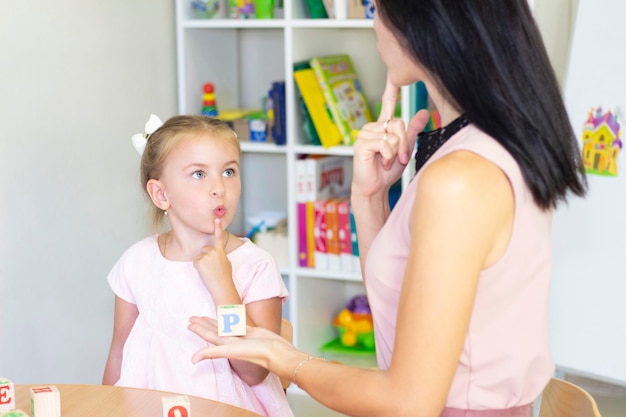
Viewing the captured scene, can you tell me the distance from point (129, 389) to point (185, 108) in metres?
1.96

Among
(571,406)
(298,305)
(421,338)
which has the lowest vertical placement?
(298,305)

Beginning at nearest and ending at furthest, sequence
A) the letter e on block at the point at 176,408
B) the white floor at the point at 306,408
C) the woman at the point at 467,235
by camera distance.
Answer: the woman at the point at 467,235 < the letter e on block at the point at 176,408 < the white floor at the point at 306,408

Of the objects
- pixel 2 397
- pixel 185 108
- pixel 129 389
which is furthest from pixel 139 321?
pixel 185 108

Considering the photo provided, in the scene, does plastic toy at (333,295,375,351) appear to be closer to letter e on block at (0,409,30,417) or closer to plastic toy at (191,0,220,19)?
plastic toy at (191,0,220,19)

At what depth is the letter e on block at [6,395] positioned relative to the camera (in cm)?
150

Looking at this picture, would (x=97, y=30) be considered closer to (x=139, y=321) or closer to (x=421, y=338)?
(x=139, y=321)

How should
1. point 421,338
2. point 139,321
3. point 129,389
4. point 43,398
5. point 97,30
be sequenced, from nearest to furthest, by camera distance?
point 421,338 → point 43,398 → point 129,389 → point 139,321 → point 97,30

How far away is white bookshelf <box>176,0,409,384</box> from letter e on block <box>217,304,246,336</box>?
183 centimetres

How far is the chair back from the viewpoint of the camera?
4.84ft

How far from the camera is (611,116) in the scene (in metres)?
2.68

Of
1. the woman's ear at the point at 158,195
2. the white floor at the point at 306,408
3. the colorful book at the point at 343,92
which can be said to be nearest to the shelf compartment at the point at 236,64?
the colorful book at the point at 343,92

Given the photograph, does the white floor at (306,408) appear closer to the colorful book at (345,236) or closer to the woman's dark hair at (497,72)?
the colorful book at (345,236)

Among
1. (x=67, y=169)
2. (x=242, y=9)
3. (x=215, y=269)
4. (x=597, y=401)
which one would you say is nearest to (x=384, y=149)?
(x=215, y=269)

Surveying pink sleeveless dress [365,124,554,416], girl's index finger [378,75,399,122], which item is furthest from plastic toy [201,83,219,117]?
pink sleeveless dress [365,124,554,416]
